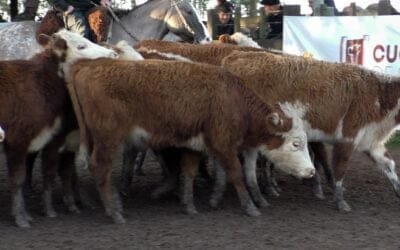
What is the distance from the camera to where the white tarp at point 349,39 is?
37.8 feet

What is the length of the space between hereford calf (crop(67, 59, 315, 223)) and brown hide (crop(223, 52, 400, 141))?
35 centimetres

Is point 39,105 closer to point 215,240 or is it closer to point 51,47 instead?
point 51,47

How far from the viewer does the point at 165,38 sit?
11.6 meters

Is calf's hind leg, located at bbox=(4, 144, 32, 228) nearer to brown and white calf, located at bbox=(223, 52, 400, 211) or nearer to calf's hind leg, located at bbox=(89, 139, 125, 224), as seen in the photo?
calf's hind leg, located at bbox=(89, 139, 125, 224)

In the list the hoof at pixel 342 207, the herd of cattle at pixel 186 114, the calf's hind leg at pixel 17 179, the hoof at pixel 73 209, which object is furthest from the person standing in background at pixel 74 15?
the hoof at pixel 342 207

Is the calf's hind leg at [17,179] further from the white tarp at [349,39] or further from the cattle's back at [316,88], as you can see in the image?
the white tarp at [349,39]

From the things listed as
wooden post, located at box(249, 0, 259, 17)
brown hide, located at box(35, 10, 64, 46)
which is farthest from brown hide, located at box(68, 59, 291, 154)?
wooden post, located at box(249, 0, 259, 17)

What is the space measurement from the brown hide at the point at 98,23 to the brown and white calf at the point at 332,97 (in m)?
3.27

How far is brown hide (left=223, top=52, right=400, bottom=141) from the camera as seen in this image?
733cm

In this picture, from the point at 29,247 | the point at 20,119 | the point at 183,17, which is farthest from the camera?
the point at 183,17

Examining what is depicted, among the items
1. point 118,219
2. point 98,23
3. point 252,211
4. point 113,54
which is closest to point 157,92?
point 113,54

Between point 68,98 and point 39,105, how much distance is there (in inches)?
13.6

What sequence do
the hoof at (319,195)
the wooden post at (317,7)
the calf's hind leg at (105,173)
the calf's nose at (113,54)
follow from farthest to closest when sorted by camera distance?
1. the wooden post at (317,7)
2. the hoof at (319,195)
3. the calf's nose at (113,54)
4. the calf's hind leg at (105,173)

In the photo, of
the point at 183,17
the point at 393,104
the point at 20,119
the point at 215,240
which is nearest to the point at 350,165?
the point at 393,104
